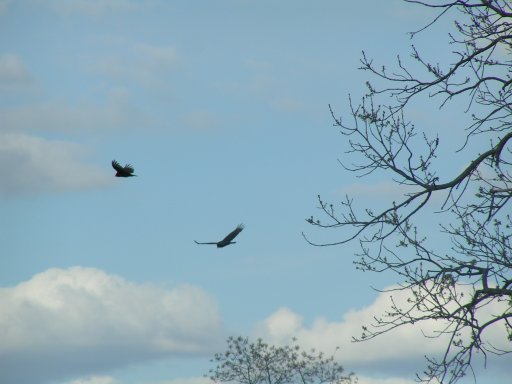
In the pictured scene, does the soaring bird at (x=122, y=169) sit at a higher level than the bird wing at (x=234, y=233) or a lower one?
higher

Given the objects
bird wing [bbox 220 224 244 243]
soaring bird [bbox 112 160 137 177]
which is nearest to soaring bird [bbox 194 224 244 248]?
bird wing [bbox 220 224 244 243]

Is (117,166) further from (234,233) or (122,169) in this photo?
(234,233)

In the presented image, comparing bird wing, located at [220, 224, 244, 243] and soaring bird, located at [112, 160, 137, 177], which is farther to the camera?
soaring bird, located at [112, 160, 137, 177]

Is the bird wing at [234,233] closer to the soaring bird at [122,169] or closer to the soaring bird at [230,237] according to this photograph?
the soaring bird at [230,237]

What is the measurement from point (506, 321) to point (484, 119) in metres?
2.44

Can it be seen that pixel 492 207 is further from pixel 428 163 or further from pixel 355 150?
pixel 355 150

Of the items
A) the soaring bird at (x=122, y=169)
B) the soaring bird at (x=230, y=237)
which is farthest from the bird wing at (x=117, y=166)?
the soaring bird at (x=230, y=237)

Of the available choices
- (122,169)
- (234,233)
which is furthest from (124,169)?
(234,233)

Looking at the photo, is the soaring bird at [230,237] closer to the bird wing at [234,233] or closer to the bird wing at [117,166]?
the bird wing at [234,233]

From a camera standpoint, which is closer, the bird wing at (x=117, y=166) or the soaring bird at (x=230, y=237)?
the soaring bird at (x=230, y=237)

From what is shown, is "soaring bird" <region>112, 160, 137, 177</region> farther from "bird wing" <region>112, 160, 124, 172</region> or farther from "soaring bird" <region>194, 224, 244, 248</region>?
"soaring bird" <region>194, 224, 244, 248</region>

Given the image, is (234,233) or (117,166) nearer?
(234,233)

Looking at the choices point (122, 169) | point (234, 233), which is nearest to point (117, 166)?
point (122, 169)

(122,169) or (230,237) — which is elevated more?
(122,169)
